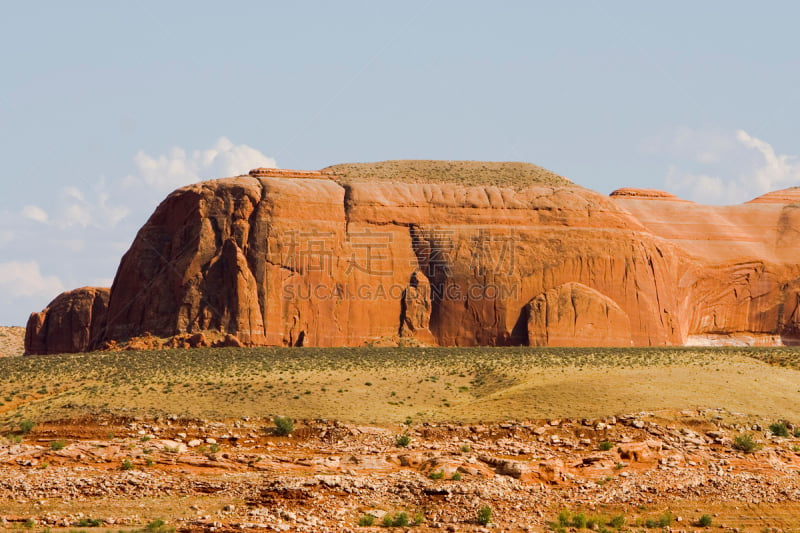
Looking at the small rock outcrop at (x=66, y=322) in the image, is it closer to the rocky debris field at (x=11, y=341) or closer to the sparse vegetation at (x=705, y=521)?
the rocky debris field at (x=11, y=341)

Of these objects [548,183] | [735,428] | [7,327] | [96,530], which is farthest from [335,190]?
[7,327]

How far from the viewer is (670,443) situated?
37688mm

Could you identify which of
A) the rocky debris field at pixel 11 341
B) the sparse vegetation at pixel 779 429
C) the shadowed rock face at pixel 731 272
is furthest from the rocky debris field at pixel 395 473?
the rocky debris field at pixel 11 341

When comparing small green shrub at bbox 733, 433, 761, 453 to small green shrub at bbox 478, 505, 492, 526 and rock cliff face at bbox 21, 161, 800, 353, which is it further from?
rock cliff face at bbox 21, 161, 800, 353

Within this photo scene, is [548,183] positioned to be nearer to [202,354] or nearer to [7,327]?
[202,354]

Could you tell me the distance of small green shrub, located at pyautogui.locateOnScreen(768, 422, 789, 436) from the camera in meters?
39.1

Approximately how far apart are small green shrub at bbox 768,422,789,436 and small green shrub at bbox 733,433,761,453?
1.54 meters

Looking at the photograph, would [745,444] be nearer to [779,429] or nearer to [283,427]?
[779,429]

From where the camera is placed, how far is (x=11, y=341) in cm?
9494

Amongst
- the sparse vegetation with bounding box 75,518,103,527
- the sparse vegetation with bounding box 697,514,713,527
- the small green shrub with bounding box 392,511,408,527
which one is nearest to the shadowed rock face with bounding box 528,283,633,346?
the sparse vegetation with bounding box 697,514,713,527

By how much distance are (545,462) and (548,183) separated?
3744 cm

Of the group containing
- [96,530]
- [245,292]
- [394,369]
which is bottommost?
[96,530]

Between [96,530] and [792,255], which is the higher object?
[792,255]

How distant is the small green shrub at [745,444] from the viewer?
37.4m
